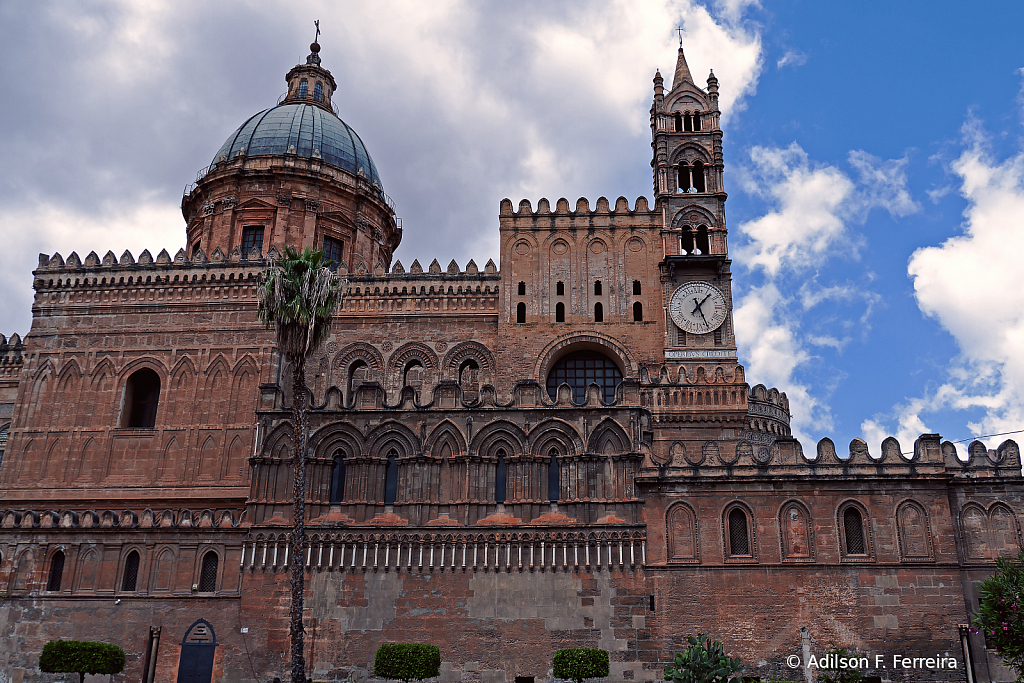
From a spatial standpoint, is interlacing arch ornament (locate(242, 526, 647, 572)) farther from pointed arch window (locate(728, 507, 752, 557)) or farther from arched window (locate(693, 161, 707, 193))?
arched window (locate(693, 161, 707, 193))

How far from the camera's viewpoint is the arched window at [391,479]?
29.2 meters

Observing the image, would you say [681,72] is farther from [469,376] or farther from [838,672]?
[838,672]

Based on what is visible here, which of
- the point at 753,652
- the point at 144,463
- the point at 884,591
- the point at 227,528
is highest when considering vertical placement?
the point at 144,463

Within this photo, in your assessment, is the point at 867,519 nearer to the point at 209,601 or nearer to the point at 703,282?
the point at 703,282

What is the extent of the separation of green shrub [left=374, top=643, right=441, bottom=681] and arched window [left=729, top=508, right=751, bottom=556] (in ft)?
32.0

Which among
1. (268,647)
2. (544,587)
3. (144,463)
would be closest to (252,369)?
(144,463)

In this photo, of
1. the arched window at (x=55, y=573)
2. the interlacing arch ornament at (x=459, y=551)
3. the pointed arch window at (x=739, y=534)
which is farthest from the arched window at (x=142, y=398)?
the pointed arch window at (x=739, y=534)

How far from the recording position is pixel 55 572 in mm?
29000

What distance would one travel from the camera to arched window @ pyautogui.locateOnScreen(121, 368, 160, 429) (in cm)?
3694

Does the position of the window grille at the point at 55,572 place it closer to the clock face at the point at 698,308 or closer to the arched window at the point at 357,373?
the arched window at the point at 357,373

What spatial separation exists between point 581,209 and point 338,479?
1584 cm

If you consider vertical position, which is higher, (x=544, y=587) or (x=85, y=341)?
(x=85, y=341)

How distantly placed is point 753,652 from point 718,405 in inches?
399

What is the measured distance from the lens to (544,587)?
27.5m
